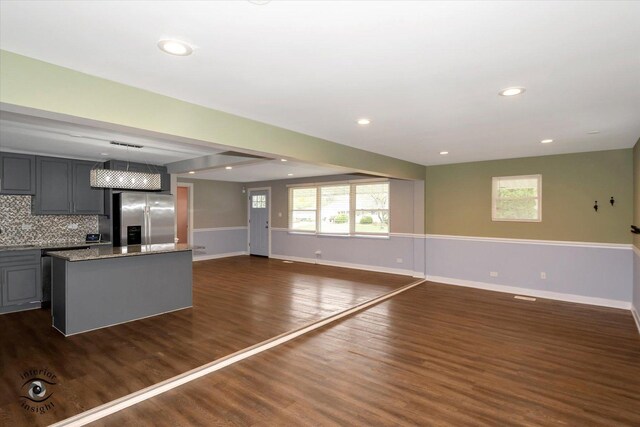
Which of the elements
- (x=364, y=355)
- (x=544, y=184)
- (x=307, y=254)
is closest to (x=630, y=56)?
(x=364, y=355)

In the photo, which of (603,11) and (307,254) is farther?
(307,254)

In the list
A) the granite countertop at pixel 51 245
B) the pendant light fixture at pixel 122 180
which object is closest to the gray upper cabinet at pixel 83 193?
the granite countertop at pixel 51 245

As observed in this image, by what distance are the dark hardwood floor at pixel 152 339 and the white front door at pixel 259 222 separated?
3.59m

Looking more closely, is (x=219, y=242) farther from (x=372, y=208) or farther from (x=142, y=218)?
(x=372, y=208)

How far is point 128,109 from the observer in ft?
8.07

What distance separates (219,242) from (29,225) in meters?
4.76

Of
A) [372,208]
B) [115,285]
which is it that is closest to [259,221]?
[372,208]

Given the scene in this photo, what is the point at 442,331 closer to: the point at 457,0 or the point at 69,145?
the point at 457,0

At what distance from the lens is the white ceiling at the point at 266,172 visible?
6.59 m

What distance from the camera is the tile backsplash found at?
5.09 m

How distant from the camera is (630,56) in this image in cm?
200

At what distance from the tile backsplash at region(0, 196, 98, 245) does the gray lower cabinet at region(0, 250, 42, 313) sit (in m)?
0.77

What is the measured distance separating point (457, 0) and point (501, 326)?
12.8 feet

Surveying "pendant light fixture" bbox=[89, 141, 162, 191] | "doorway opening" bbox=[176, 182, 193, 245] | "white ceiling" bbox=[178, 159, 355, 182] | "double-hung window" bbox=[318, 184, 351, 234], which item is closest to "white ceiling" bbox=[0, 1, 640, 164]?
"pendant light fixture" bbox=[89, 141, 162, 191]
